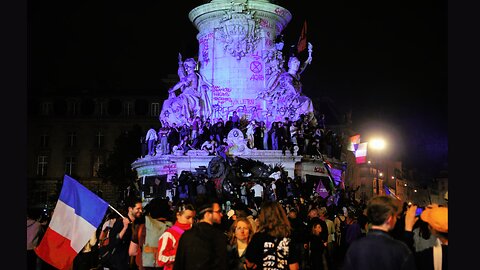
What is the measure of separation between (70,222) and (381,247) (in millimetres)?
6806

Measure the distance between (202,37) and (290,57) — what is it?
18.8ft

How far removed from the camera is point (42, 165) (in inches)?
2970

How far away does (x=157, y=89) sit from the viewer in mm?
79938

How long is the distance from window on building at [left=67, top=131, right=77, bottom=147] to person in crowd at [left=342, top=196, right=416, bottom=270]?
2755 inches

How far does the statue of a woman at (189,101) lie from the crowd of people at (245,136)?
4.04 feet

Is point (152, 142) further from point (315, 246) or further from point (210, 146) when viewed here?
point (315, 246)

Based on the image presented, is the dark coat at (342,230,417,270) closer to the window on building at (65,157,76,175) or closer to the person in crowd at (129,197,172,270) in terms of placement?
the person in crowd at (129,197,172,270)

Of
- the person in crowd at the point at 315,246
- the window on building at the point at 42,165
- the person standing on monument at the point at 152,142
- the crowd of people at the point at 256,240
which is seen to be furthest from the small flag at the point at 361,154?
the window on building at the point at 42,165

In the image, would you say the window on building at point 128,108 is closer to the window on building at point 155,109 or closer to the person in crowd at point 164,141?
the window on building at point 155,109

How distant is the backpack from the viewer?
1157 cm

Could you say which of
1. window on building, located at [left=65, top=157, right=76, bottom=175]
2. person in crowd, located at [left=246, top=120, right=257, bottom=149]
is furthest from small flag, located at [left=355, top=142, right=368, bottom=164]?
window on building, located at [left=65, top=157, right=76, bottom=175]

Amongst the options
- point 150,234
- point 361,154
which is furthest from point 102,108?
point 150,234

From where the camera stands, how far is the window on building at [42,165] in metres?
75.0

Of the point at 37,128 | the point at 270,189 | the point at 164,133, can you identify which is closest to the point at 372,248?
the point at 270,189
